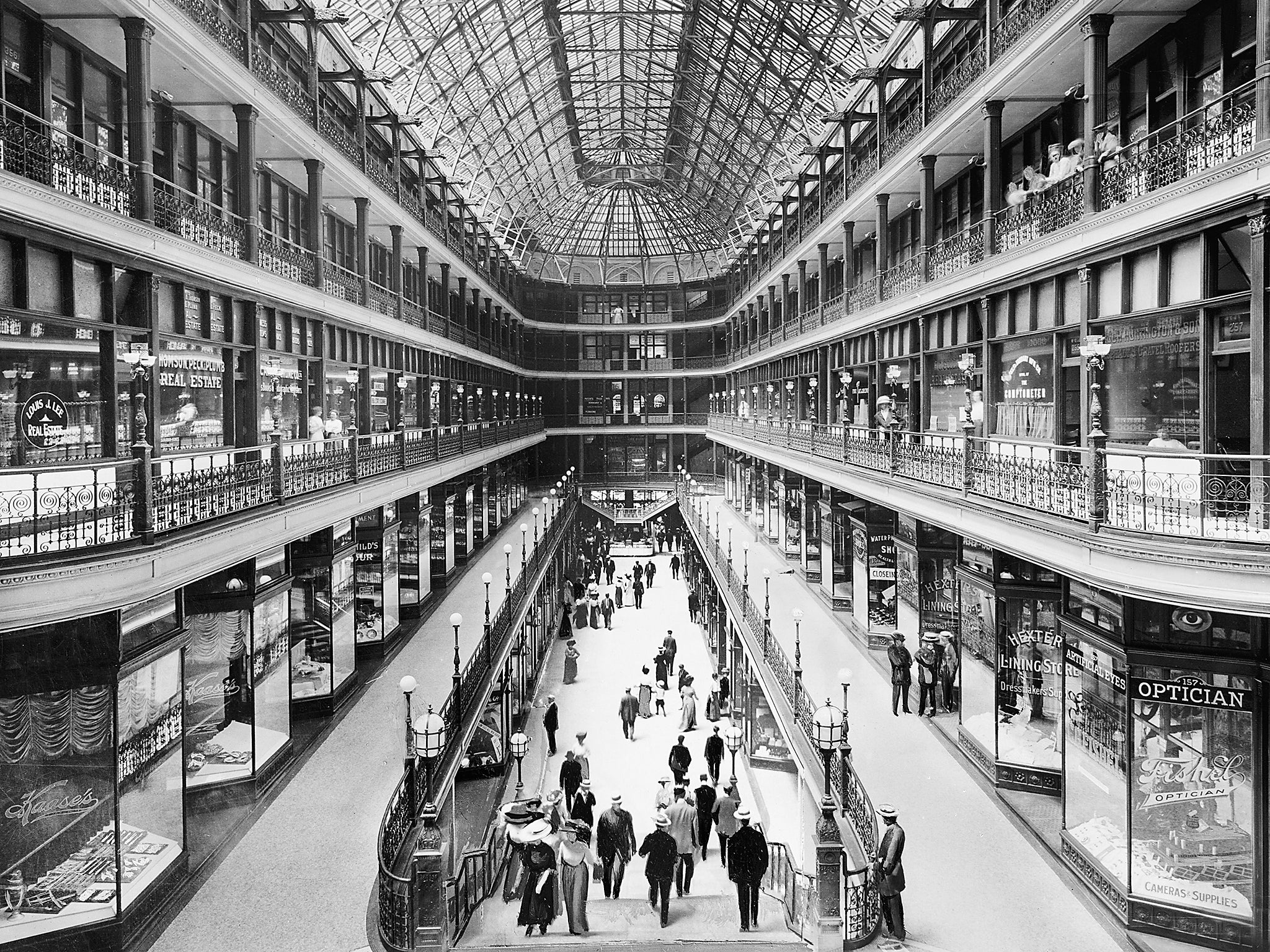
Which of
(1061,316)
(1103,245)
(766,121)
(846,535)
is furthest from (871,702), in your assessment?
(766,121)

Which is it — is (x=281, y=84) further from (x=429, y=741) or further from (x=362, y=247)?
(x=429, y=741)

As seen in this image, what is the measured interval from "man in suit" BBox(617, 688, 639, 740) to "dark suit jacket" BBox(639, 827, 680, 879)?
1197cm

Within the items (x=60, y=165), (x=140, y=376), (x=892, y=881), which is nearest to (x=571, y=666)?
(x=892, y=881)

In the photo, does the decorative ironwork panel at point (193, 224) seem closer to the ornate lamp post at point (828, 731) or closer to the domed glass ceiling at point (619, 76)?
the domed glass ceiling at point (619, 76)

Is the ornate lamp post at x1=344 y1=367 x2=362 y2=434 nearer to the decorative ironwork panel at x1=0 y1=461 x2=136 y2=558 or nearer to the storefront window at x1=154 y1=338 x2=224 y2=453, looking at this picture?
the storefront window at x1=154 y1=338 x2=224 y2=453

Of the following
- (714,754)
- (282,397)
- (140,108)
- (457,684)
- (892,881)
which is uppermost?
(140,108)

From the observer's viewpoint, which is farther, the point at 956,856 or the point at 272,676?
the point at 272,676

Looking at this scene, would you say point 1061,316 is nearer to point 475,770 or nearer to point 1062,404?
point 1062,404

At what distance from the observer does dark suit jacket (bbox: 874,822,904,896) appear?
389 inches

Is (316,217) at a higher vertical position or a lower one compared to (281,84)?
lower

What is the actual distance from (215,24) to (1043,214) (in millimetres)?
13238

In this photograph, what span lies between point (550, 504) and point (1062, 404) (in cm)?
3383

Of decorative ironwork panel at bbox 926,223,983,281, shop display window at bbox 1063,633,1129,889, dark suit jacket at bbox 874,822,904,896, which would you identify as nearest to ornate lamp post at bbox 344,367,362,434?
decorative ironwork panel at bbox 926,223,983,281

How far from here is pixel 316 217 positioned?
16.8m
